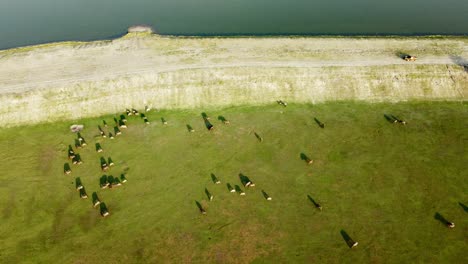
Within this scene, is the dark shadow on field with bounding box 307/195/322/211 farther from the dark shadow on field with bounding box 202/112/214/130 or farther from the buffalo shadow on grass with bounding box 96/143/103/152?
the buffalo shadow on grass with bounding box 96/143/103/152

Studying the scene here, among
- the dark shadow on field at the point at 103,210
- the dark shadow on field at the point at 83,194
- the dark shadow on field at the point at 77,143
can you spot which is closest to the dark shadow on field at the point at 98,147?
the dark shadow on field at the point at 77,143

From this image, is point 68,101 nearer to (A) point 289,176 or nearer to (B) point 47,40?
(B) point 47,40

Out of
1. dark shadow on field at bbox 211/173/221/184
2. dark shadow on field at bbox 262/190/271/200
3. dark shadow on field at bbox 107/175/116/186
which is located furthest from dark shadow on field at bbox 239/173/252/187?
dark shadow on field at bbox 107/175/116/186

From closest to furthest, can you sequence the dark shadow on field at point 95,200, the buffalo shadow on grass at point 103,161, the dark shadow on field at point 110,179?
the dark shadow on field at point 95,200 < the dark shadow on field at point 110,179 < the buffalo shadow on grass at point 103,161

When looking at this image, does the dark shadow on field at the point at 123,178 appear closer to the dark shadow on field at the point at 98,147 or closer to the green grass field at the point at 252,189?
the green grass field at the point at 252,189

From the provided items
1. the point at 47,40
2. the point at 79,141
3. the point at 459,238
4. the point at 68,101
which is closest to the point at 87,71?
the point at 68,101

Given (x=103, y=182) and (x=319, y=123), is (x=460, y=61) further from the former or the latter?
(x=103, y=182)

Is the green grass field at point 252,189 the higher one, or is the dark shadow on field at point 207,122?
the dark shadow on field at point 207,122

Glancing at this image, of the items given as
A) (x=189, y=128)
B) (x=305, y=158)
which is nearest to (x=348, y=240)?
(x=305, y=158)
